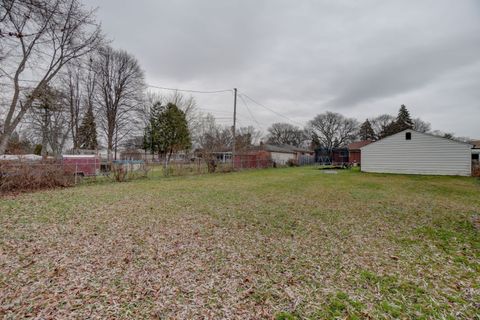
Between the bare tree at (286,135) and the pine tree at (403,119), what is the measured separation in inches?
711

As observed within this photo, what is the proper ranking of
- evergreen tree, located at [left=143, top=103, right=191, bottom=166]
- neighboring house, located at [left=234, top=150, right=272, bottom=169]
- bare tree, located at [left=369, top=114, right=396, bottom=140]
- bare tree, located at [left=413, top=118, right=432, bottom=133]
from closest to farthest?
1. neighboring house, located at [left=234, top=150, right=272, bottom=169]
2. evergreen tree, located at [left=143, top=103, right=191, bottom=166]
3. bare tree, located at [left=413, top=118, right=432, bottom=133]
4. bare tree, located at [left=369, top=114, right=396, bottom=140]

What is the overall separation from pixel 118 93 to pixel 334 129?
39.9 meters

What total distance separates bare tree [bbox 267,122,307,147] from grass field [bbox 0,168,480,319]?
45061mm

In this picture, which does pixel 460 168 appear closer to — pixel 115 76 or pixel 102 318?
pixel 102 318

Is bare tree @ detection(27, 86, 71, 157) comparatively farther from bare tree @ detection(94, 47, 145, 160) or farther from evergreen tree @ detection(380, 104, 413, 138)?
evergreen tree @ detection(380, 104, 413, 138)

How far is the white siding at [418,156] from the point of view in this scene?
47.6 feet

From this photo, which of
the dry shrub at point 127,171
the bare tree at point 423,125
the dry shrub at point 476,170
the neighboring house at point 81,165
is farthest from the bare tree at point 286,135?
the neighboring house at point 81,165

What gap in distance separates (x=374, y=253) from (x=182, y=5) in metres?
10.5

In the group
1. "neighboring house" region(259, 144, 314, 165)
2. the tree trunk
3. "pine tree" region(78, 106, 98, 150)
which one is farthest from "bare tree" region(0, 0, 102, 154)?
"neighboring house" region(259, 144, 314, 165)

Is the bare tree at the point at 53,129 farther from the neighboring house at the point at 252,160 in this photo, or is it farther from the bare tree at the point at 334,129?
the bare tree at the point at 334,129

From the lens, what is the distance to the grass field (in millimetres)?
2080

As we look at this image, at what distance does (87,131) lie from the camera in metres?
23.0

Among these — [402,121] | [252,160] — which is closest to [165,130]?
[252,160]

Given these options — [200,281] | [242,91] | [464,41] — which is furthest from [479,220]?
[242,91]
